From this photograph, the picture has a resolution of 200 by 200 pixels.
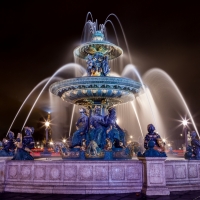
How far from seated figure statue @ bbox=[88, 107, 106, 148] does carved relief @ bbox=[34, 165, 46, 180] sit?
13.0 feet

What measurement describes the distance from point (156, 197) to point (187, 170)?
2178 mm

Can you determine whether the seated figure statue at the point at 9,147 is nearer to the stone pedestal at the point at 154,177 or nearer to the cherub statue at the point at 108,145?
the cherub statue at the point at 108,145

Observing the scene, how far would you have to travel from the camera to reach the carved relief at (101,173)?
896 cm

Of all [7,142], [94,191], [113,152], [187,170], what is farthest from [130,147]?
[7,142]

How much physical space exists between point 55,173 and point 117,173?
2140mm

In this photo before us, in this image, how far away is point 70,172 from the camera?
9.05m

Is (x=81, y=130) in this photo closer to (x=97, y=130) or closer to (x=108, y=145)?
(x=97, y=130)

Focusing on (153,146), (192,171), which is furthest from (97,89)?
(192,171)

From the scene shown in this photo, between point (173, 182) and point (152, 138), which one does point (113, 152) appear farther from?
point (173, 182)

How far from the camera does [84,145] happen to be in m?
13.0

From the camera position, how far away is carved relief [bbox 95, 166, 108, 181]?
8.96 metres

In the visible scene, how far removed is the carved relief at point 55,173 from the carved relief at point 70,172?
25cm

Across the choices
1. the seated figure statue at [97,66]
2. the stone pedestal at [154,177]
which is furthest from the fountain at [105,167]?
the seated figure statue at [97,66]

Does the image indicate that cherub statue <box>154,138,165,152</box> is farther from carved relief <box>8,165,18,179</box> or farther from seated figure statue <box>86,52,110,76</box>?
seated figure statue <box>86,52,110,76</box>
